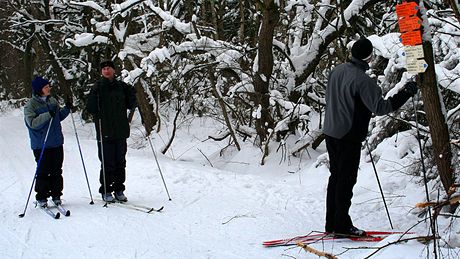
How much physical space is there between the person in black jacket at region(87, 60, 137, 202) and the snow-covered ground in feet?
1.19

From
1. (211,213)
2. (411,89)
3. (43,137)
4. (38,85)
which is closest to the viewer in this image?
(411,89)

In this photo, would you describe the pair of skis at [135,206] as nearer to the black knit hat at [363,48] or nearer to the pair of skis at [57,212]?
the pair of skis at [57,212]

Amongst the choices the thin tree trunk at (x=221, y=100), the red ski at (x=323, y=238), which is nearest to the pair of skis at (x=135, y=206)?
the red ski at (x=323, y=238)

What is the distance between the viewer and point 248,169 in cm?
936

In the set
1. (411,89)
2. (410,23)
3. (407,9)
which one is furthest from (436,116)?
(407,9)

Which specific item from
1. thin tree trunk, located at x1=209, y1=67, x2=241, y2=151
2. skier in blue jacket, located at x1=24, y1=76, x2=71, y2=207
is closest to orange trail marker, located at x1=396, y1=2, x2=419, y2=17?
skier in blue jacket, located at x1=24, y1=76, x2=71, y2=207

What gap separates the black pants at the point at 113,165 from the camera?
20.4 feet

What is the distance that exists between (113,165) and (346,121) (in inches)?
132

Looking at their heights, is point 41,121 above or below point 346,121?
below

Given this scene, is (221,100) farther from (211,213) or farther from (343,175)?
(343,175)

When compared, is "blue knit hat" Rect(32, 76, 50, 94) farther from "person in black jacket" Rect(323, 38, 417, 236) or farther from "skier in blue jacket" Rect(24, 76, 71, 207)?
"person in black jacket" Rect(323, 38, 417, 236)

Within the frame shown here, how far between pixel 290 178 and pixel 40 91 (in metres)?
4.27

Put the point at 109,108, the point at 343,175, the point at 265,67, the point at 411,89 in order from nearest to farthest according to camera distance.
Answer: the point at 411,89
the point at 343,175
the point at 109,108
the point at 265,67

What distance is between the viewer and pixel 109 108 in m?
6.18
